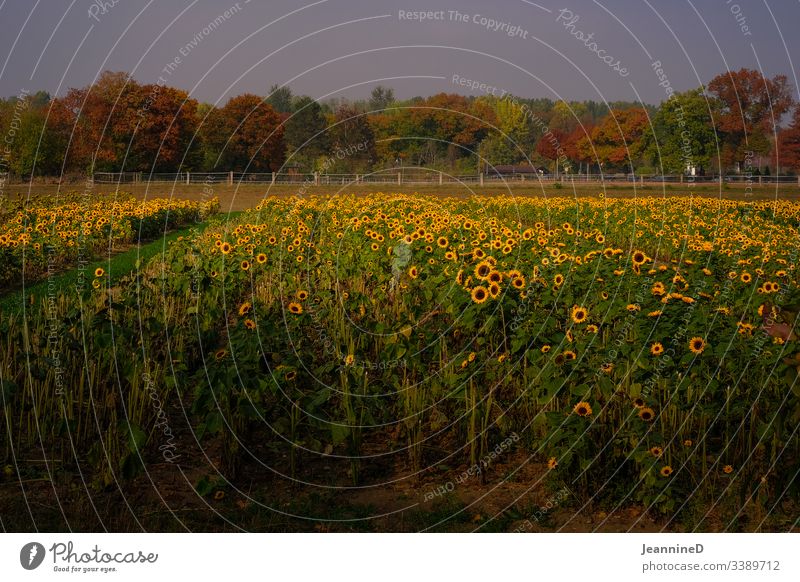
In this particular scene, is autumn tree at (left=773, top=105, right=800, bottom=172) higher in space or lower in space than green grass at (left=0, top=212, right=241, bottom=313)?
higher

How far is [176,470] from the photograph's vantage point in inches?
250

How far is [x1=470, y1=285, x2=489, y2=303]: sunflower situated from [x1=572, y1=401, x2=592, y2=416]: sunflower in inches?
77.2

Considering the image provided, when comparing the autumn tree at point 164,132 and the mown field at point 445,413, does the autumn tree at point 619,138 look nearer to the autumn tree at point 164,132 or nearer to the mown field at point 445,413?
the autumn tree at point 164,132

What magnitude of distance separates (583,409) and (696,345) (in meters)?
1.18

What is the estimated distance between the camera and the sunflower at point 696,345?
20.8 ft

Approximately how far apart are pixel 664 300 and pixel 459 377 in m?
1.77

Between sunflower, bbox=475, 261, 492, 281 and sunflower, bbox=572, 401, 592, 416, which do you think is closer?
sunflower, bbox=572, 401, 592, 416
